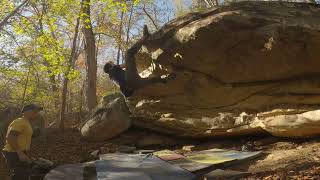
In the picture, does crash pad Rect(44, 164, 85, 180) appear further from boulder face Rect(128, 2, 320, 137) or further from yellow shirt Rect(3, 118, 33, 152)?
boulder face Rect(128, 2, 320, 137)

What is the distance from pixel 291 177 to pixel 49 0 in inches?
485

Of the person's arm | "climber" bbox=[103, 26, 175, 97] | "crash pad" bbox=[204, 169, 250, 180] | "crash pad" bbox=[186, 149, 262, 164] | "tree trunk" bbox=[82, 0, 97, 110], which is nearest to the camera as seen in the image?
"crash pad" bbox=[204, 169, 250, 180]

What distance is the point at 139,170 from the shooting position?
7008 millimetres

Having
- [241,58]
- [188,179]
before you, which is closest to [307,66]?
[241,58]

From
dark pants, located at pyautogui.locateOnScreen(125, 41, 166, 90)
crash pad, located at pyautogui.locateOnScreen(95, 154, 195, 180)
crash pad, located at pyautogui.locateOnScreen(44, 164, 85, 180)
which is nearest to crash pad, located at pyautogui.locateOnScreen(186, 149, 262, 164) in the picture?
crash pad, located at pyautogui.locateOnScreen(95, 154, 195, 180)

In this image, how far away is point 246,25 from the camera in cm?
969

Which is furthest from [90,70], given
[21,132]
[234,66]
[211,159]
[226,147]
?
[211,159]

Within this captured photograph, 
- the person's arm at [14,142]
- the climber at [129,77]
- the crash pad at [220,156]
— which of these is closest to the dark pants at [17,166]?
the person's arm at [14,142]

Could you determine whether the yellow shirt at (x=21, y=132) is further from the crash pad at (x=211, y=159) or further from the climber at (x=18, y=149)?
the crash pad at (x=211, y=159)

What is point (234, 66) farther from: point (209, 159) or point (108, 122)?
point (108, 122)

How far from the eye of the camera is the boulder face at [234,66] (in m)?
9.31

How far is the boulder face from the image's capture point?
9.31 m

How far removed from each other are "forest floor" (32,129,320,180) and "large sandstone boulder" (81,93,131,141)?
0.26m

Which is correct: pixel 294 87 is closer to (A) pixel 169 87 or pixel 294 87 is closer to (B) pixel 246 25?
(B) pixel 246 25
